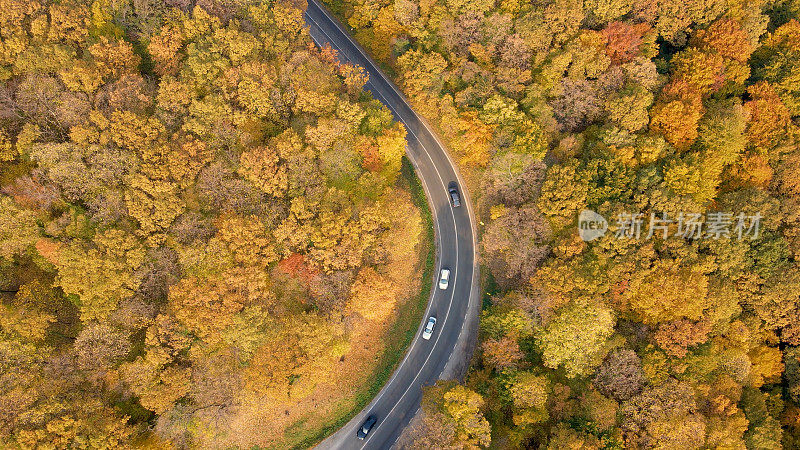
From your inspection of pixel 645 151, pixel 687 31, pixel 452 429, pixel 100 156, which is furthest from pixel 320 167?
pixel 687 31

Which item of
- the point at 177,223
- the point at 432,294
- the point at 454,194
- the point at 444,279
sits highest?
the point at 454,194

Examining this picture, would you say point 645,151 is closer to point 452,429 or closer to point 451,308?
point 451,308

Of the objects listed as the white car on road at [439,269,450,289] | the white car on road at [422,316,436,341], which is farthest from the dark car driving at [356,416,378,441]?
the white car on road at [439,269,450,289]

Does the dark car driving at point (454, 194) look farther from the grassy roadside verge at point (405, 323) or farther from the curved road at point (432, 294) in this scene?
the grassy roadside verge at point (405, 323)

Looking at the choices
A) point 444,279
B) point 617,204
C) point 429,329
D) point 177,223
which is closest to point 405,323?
point 429,329

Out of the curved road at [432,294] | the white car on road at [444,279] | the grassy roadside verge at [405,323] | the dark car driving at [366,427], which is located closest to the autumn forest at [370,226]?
the grassy roadside verge at [405,323]

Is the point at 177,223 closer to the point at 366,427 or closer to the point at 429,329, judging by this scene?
the point at 429,329
